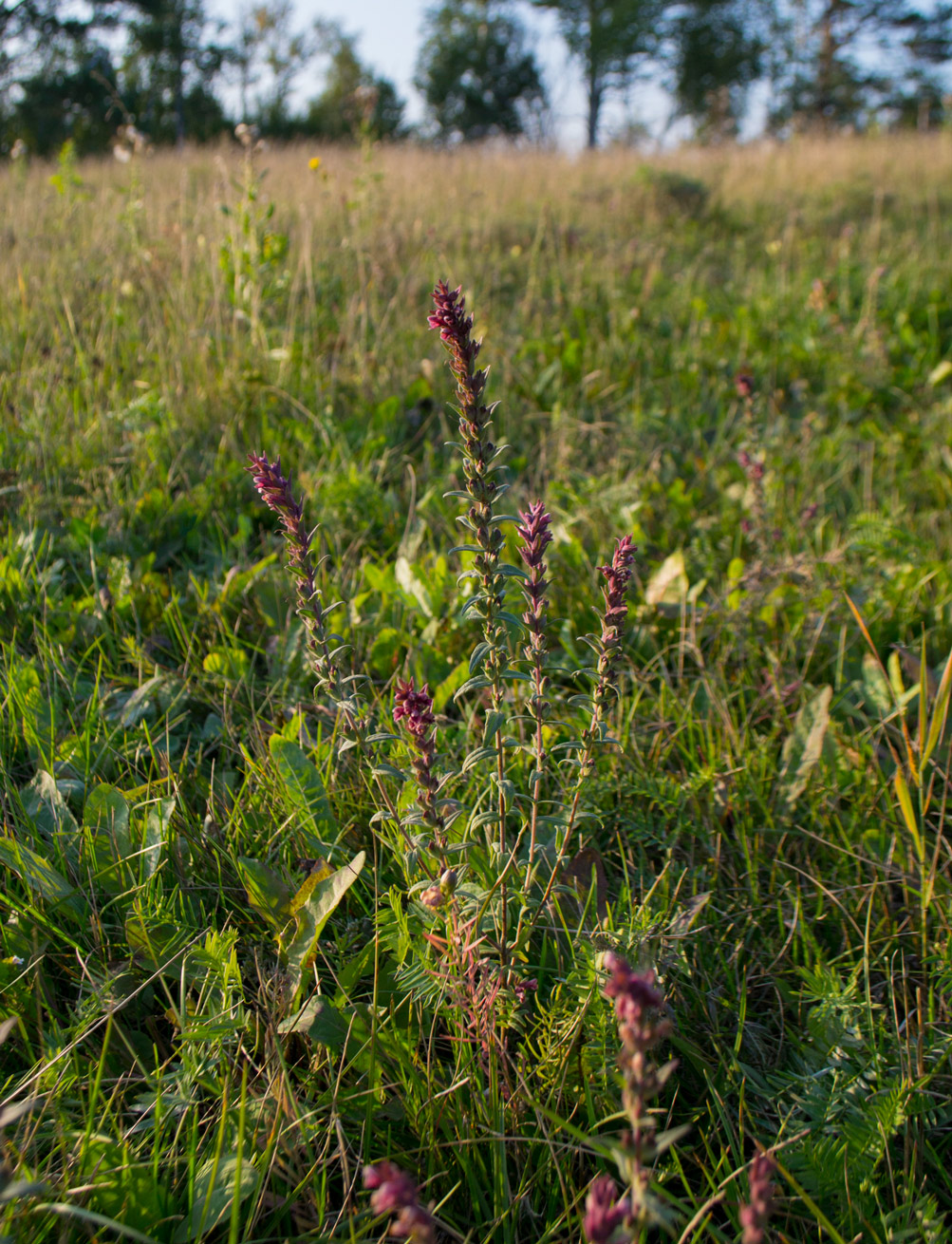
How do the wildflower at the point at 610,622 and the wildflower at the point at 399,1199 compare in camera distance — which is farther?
the wildflower at the point at 610,622

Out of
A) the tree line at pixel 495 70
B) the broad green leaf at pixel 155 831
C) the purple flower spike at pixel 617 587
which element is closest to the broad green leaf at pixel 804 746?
the purple flower spike at pixel 617 587

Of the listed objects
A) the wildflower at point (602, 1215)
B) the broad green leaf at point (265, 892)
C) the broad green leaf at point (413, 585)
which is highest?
the wildflower at point (602, 1215)

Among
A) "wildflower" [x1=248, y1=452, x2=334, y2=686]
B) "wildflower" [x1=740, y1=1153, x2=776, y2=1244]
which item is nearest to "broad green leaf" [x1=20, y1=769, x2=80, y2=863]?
"wildflower" [x1=248, y1=452, x2=334, y2=686]

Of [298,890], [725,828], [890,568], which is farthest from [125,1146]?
[890,568]

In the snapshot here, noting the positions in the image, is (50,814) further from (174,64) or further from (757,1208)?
(174,64)

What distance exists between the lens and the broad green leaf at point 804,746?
1.80m

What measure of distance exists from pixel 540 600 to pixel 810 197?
29.9ft

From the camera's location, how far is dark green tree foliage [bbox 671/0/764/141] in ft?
124

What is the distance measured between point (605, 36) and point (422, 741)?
153 ft

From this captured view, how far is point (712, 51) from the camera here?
3838 centimetres

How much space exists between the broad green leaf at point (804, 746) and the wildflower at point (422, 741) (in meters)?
1.02

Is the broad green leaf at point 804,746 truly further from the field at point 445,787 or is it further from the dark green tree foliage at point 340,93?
the dark green tree foliage at point 340,93

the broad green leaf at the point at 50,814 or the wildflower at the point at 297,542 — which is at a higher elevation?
the wildflower at the point at 297,542

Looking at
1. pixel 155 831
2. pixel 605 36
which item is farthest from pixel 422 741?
pixel 605 36
